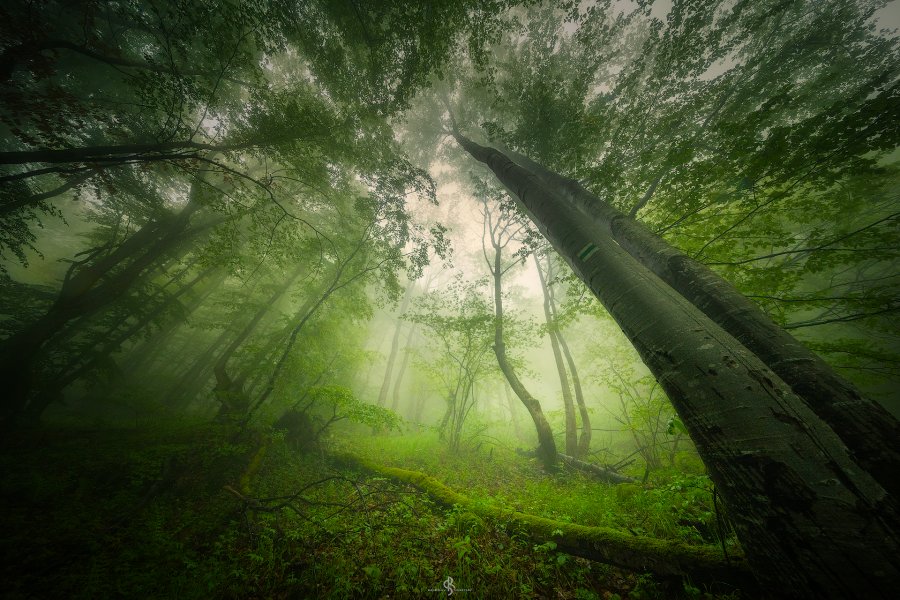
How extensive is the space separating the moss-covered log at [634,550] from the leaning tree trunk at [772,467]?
2.39 m

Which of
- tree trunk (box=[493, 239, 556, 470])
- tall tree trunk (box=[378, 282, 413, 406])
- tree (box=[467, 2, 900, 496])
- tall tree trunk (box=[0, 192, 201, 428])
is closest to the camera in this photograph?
tree (box=[467, 2, 900, 496])

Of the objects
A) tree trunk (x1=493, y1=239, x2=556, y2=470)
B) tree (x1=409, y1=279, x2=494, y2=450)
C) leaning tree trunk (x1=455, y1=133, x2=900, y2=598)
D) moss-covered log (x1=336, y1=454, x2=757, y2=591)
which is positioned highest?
tree (x1=409, y1=279, x2=494, y2=450)

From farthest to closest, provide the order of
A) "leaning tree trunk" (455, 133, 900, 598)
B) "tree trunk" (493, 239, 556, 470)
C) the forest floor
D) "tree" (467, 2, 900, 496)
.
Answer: "tree trunk" (493, 239, 556, 470) < the forest floor < "tree" (467, 2, 900, 496) < "leaning tree trunk" (455, 133, 900, 598)

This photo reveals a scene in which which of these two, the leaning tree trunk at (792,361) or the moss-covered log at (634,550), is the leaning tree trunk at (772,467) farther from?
the moss-covered log at (634,550)

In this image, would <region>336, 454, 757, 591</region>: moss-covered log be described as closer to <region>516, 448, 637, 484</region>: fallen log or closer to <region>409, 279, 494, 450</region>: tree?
<region>516, 448, 637, 484</region>: fallen log

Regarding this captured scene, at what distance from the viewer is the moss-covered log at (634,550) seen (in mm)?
2428

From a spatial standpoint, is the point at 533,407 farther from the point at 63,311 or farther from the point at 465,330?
the point at 63,311

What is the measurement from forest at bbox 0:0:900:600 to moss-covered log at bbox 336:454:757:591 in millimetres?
23

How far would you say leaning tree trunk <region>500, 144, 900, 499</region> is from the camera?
145 centimetres

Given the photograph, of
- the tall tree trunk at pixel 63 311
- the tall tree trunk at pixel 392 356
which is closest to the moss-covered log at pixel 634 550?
the tall tree trunk at pixel 63 311

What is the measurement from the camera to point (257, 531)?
3.68 m

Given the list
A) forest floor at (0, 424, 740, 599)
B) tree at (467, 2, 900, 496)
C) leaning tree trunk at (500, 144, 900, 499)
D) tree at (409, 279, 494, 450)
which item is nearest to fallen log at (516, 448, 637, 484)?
forest floor at (0, 424, 740, 599)

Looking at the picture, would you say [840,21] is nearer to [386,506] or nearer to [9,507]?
[386,506]

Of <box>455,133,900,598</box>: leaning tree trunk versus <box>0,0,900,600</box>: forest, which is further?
<box>0,0,900,600</box>: forest
